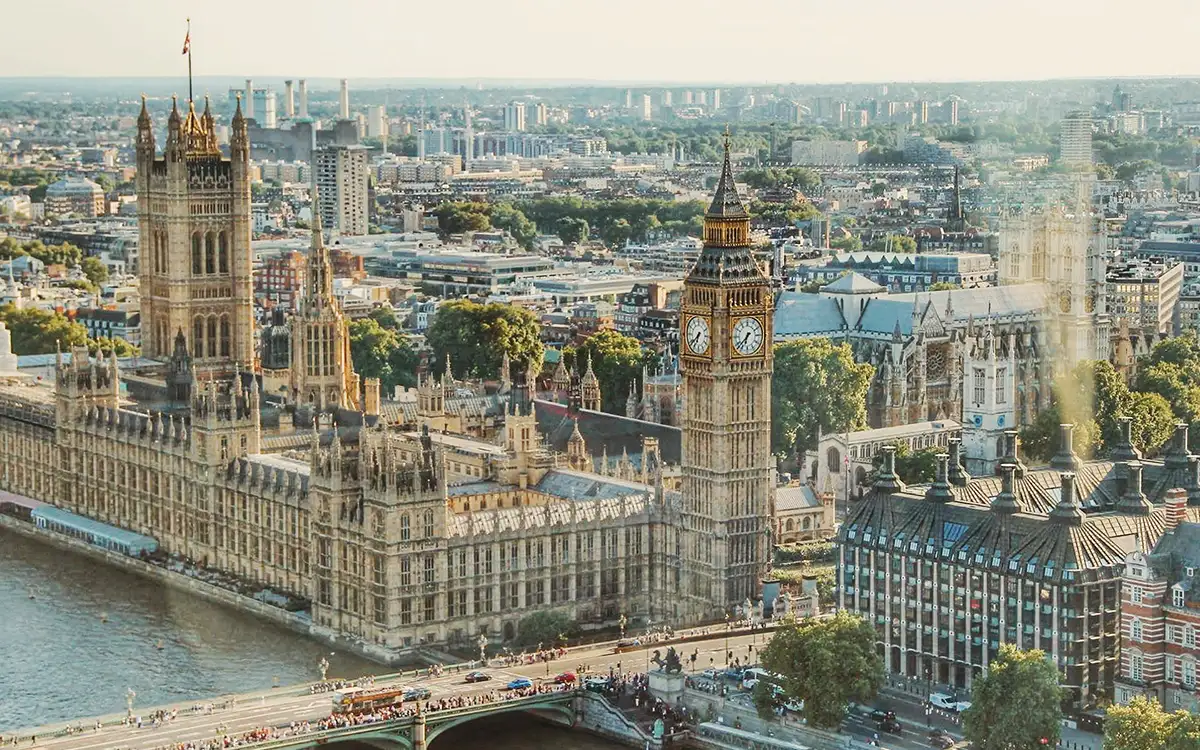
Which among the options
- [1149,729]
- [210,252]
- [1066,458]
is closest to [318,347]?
[210,252]

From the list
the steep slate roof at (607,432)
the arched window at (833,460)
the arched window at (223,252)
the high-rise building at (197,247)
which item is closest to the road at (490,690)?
the steep slate roof at (607,432)

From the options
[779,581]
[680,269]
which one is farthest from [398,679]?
[680,269]

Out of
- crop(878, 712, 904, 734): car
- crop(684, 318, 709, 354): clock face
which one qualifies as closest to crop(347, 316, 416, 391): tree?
crop(684, 318, 709, 354): clock face

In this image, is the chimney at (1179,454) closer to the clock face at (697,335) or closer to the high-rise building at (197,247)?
the clock face at (697,335)

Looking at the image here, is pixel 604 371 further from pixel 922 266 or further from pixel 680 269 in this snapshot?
pixel 680 269

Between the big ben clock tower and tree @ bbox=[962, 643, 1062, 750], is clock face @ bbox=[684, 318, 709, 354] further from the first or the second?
tree @ bbox=[962, 643, 1062, 750]

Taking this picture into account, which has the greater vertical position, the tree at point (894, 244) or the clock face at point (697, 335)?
the clock face at point (697, 335)

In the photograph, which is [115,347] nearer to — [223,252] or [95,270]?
[223,252]
